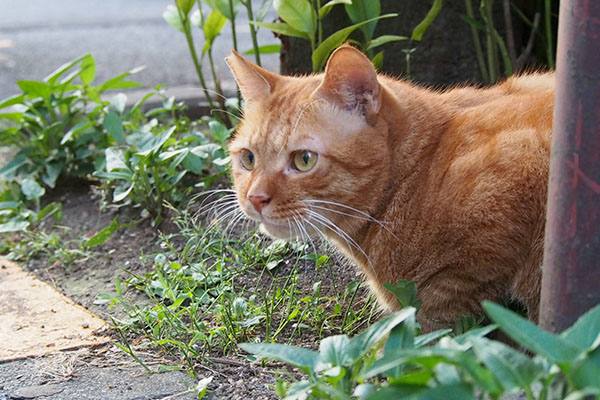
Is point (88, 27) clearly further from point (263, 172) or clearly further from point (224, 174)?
point (263, 172)

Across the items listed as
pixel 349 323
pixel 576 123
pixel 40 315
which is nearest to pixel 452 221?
pixel 349 323

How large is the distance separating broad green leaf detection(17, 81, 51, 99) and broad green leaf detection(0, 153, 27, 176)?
12.3 inches

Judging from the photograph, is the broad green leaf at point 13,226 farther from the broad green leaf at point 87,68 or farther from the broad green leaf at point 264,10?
the broad green leaf at point 264,10

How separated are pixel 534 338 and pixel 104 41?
23.3 ft

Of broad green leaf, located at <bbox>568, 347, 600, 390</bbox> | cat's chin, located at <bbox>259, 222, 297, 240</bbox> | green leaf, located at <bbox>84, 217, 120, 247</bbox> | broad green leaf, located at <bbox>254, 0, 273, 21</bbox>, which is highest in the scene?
broad green leaf, located at <bbox>254, 0, 273, 21</bbox>

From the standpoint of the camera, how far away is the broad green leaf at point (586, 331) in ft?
4.69

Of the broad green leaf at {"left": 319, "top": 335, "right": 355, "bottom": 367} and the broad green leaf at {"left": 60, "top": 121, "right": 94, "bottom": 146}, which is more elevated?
the broad green leaf at {"left": 319, "top": 335, "right": 355, "bottom": 367}

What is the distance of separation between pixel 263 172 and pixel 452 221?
1.95 feet

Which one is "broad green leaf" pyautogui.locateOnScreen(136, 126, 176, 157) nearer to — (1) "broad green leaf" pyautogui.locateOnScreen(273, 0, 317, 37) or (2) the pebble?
(1) "broad green leaf" pyautogui.locateOnScreen(273, 0, 317, 37)

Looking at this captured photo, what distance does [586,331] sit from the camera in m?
1.44

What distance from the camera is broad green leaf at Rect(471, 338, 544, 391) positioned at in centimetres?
132

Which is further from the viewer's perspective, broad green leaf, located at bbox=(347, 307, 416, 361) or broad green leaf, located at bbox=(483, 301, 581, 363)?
broad green leaf, located at bbox=(347, 307, 416, 361)

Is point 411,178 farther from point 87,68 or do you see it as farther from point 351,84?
point 87,68

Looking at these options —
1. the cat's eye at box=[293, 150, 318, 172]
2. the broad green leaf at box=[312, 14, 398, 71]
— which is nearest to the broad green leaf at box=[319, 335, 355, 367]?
the cat's eye at box=[293, 150, 318, 172]
